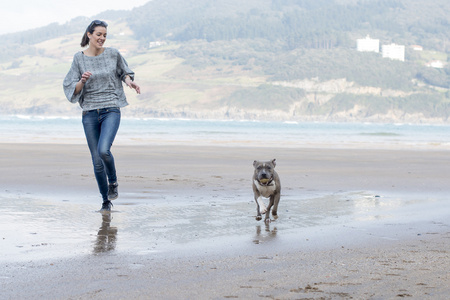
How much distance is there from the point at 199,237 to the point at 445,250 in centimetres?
188

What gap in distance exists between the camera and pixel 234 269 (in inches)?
167

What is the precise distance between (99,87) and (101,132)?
446 millimetres

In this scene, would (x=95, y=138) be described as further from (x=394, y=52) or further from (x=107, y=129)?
(x=394, y=52)

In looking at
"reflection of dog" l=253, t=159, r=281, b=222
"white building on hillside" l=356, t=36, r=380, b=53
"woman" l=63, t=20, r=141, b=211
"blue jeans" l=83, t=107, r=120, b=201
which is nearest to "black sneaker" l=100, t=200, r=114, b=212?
"blue jeans" l=83, t=107, r=120, b=201

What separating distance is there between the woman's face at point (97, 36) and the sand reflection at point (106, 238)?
1.73 m

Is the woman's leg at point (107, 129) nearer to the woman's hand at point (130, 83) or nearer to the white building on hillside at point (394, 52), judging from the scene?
the woman's hand at point (130, 83)

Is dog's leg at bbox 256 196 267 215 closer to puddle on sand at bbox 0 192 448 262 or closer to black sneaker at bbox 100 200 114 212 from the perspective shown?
puddle on sand at bbox 0 192 448 262

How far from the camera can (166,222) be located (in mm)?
6266

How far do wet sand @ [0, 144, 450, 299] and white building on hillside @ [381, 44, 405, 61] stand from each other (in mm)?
176917

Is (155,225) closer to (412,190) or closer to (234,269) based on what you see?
(234,269)

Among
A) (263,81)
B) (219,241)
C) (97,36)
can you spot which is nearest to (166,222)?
(219,241)

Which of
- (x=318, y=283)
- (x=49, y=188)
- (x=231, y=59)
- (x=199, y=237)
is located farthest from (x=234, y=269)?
(x=231, y=59)

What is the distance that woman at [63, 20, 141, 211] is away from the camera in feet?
22.0

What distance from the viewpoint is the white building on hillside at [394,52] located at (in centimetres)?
18038
